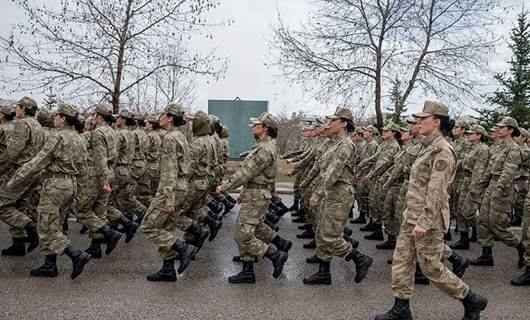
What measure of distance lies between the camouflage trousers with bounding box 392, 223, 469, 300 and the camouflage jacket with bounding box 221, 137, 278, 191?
A: 198 centimetres

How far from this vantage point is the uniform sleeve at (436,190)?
15.9 ft

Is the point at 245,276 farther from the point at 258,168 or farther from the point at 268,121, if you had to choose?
the point at 268,121

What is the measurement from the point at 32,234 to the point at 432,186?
5.34 meters

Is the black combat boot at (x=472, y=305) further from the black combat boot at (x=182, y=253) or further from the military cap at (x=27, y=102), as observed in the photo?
the military cap at (x=27, y=102)

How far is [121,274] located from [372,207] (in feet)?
17.1

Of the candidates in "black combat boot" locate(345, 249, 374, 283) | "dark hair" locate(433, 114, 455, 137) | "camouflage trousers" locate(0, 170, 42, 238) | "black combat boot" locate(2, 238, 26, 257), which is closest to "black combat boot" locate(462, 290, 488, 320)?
"dark hair" locate(433, 114, 455, 137)

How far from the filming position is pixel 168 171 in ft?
21.3

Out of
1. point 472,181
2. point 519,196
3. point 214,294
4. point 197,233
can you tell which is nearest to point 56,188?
point 214,294

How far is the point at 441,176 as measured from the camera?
16.0 feet

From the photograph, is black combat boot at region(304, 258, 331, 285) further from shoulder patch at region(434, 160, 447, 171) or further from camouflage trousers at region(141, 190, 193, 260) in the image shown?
shoulder patch at region(434, 160, 447, 171)

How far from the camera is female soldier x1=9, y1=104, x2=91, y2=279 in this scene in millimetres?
6215

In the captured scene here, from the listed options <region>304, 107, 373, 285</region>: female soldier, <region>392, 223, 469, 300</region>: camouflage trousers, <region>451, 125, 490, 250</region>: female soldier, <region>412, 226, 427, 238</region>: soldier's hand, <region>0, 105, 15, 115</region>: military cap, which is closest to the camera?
Result: <region>412, 226, 427, 238</region>: soldier's hand

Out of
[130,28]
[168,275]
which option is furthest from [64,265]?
[130,28]

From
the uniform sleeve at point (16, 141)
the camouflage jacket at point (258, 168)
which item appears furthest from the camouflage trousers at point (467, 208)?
the uniform sleeve at point (16, 141)
